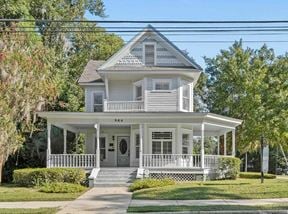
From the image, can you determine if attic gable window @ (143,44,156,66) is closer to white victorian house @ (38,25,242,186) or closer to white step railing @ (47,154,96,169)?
white victorian house @ (38,25,242,186)

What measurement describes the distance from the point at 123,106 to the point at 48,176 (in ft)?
24.8

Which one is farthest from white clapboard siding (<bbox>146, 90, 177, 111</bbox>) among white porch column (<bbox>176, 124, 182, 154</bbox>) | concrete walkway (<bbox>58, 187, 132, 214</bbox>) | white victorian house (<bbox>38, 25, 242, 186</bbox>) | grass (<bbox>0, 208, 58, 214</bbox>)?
grass (<bbox>0, 208, 58, 214</bbox>)

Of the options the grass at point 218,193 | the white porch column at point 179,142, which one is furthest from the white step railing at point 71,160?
the grass at point 218,193

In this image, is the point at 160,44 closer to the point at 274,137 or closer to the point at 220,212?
the point at 274,137

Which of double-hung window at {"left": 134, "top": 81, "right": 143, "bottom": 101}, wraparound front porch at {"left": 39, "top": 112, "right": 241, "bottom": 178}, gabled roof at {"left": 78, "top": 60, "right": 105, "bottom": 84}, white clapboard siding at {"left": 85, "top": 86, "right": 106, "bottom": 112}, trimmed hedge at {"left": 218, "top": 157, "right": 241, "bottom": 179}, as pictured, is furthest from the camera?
gabled roof at {"left": 78, "top": 60, "right": 105, "bottom": 84}

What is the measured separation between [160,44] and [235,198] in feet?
56.6

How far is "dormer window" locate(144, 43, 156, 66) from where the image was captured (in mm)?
33344

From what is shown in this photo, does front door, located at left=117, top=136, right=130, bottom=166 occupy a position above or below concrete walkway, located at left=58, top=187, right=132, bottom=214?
above

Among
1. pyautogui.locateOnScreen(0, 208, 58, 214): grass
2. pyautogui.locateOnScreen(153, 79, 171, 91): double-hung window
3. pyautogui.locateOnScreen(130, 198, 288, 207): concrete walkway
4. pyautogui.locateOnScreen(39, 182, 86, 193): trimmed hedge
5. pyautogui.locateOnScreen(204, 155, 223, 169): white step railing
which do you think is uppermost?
pyautogui.locateOnScreen(153, 79, 171, 91): double-hung window

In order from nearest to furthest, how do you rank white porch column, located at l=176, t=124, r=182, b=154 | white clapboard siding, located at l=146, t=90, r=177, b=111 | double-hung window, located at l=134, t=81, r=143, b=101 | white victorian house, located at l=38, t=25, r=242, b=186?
white victorian house, located at l=38, t=25, r=242, b=186 < white clapboard siding, located at l=146, t=90, r=177, b=111 < white porch column, located at l=176, t=124, r=182, b=154 < double-hung window, located at l=134, t=81, r=143, b=101

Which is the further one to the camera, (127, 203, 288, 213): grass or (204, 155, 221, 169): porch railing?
(204, 155, 221, 169): porch railing

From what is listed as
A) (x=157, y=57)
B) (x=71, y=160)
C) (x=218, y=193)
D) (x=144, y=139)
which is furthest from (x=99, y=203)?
(x=157, y=57)

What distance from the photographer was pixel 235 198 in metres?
18.2

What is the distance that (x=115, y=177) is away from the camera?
94.2 feet
